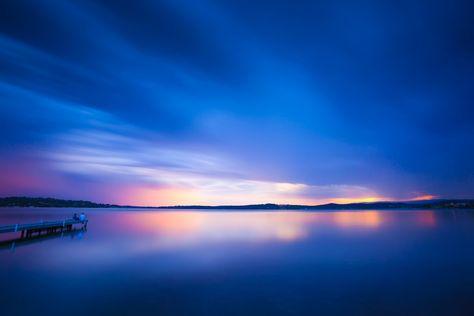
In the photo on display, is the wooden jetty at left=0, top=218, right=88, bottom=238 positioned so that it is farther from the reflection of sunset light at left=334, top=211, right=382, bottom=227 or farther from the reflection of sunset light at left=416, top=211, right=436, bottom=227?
the reflection of sunset light at left=416, top=211, right=436, bottom=227

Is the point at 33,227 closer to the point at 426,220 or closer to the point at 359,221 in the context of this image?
the point at 359,221

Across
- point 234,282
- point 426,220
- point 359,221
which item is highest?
point 426,220

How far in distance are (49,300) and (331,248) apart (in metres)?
23.4

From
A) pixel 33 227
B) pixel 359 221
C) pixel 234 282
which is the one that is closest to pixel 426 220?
pixel 359 221

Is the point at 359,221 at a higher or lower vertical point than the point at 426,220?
lower

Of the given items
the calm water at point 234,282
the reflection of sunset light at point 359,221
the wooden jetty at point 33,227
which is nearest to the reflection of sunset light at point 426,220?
the reflection of sunset light at point 359,221

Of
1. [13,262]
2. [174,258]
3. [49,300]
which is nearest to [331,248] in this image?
[174,258]

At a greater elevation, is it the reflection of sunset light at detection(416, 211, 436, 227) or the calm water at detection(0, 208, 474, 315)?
the reflection of sunset light at detection(416, 211, 436, 227)

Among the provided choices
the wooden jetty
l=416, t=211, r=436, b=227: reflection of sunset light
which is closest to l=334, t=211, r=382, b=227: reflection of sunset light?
l=416, t=211, r=436, b=227: reflection of sunset light

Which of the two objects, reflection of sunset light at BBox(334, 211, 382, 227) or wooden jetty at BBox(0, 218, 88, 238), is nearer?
wooden jetty at BBox(0, 218, 88, 238)

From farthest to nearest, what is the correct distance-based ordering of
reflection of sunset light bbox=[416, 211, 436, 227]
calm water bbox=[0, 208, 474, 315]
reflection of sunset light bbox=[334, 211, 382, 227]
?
reflection of sunset light bbox=[334, 211, 382, 227]
reflection of sunset light bbox=[416, 211, 436, 227]
calm water bbox=[0, 208, 474, 315]

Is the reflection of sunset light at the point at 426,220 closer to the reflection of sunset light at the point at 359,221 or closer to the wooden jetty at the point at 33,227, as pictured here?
the reflection of sunset light at the point at 359,221

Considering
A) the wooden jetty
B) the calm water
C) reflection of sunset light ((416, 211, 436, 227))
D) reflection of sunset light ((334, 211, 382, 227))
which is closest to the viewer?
the calm water

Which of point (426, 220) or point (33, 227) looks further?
point (426, 220)
